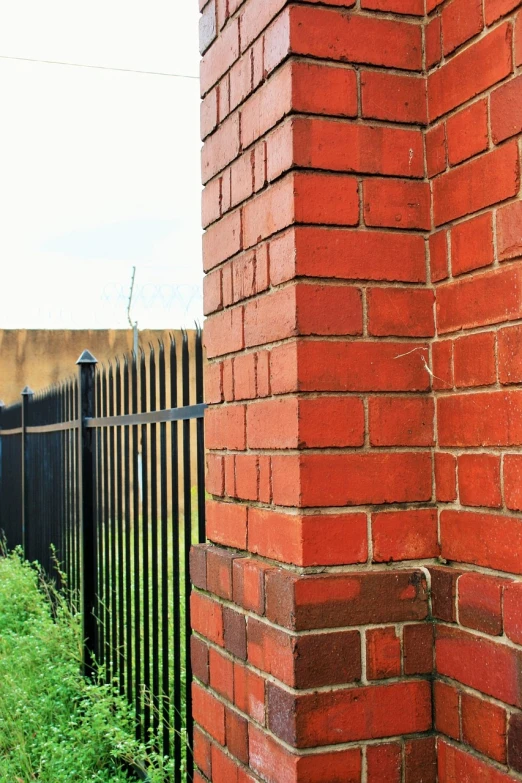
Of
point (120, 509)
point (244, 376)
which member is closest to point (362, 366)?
point (244, 376)

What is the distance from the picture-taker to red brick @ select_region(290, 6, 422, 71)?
1.52m

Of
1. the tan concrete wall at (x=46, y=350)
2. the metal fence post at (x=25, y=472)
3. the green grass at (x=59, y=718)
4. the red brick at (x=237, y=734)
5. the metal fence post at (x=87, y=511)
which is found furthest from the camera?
the tan concrete wall at (x=46, y=350)

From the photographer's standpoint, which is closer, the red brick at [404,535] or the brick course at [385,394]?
the brick course at [385,394]

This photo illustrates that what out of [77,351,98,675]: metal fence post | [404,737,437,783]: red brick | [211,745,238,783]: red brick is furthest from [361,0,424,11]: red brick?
[77,351,98,675]: metal fence post

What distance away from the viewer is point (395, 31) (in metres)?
1.59

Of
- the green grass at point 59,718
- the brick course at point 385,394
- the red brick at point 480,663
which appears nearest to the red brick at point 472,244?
the brick course at point 385,394

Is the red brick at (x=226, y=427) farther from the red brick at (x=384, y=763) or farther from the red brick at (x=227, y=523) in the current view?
the red brick at (x=384, y=763)

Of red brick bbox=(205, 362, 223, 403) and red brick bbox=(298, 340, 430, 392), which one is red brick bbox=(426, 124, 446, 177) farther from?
red brick bbox=(205, 362, 223, 403)

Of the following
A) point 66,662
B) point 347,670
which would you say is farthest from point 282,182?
point 66,662

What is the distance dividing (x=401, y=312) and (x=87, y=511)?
2.94 metres

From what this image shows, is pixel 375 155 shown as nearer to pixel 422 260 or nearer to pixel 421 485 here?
pixel 422 260

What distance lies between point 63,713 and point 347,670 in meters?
2.63

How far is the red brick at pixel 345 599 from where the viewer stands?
1.45 metres

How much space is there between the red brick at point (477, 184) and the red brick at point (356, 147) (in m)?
0.08
